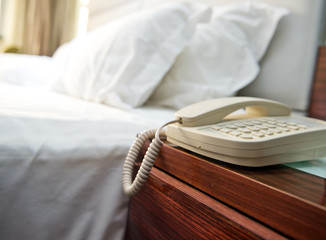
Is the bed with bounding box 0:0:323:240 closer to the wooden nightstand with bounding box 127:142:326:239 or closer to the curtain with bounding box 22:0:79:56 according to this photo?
the wooden nightstand with bounding box 127:142:326:239

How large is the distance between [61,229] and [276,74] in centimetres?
87

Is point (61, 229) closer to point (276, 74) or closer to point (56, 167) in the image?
point (56, 167)

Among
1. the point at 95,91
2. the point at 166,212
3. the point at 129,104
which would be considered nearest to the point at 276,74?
the point at 129,104

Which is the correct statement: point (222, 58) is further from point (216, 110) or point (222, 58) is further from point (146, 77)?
point (216, 110)

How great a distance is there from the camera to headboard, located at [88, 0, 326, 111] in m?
0.93

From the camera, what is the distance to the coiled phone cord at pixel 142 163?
41cm

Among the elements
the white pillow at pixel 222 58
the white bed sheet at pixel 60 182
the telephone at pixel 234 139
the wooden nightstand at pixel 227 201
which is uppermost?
the white pillow at pixel 222 58

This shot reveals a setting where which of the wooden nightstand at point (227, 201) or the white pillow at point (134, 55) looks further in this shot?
the white pillow at point (134, 55)

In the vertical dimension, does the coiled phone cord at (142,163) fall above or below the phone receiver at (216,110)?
below

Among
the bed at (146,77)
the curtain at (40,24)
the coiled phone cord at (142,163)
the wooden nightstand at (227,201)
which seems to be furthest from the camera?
the curtain at (40,24)

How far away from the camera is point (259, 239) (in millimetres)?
272

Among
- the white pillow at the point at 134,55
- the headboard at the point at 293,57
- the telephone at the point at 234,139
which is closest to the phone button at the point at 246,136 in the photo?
the telephone at the point at 234,139

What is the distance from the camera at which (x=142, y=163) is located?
16.3 inches

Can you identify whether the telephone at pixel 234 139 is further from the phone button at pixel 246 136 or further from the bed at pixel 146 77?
the bed at pixel 146 77
